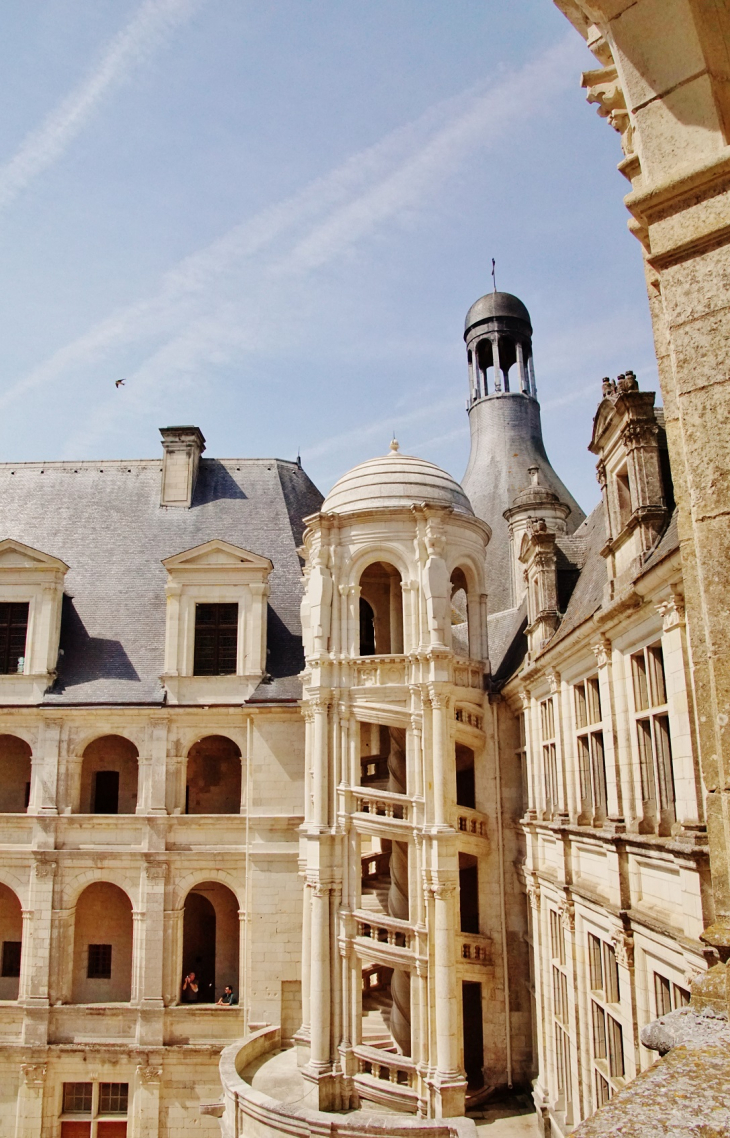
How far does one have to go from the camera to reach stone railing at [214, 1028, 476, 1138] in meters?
14.8

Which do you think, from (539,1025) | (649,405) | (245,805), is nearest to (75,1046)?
(245,805)

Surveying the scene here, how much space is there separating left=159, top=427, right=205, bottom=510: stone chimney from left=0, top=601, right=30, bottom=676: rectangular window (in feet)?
18.3

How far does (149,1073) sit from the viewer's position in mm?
20500

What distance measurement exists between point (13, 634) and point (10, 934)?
7858mm

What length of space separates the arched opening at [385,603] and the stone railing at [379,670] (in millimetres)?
2105

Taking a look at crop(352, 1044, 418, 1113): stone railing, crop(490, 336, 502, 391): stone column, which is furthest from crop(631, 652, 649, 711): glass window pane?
crop(490, 336, 502, 391): stone column

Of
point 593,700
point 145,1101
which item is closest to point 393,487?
point 593,700

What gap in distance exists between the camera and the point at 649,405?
11016 millimetres

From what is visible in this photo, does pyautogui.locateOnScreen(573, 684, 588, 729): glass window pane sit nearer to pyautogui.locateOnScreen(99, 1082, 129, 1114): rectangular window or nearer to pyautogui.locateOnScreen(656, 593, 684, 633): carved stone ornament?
pyautogui.locateOnScreen(656, 593, 684, 633): carved stone ornament

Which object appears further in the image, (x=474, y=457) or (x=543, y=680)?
(x=474, y=457)

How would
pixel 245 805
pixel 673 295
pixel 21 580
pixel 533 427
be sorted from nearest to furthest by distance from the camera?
pixel 673 295 < pixel 245 805 < pixel 21 580 < pixel 533 427

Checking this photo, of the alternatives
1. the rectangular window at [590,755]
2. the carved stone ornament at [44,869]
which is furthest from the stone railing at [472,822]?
the carved stone ornament at [44,869]

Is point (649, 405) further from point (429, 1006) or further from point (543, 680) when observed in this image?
point (429, 1006)

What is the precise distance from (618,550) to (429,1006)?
10.3m
